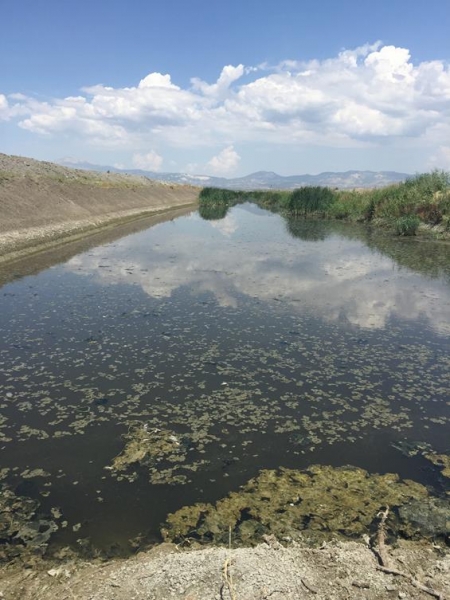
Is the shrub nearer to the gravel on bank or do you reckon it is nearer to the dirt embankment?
the dirt embankment

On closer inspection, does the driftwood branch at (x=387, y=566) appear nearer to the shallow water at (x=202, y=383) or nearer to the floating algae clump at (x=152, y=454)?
the shallow water at (x=202, y=383)

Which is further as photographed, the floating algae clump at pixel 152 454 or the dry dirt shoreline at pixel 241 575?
the floating algae clump at pixel 152 454

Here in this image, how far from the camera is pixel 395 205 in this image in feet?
127

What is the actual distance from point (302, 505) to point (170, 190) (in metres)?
79.8

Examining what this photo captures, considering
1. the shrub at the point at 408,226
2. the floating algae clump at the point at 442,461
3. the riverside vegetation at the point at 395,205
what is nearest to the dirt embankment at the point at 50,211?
the riverside vegetation at the point at 395,205

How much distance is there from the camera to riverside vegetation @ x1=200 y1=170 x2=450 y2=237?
3366cm

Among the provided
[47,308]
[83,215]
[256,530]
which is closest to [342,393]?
[256,530]

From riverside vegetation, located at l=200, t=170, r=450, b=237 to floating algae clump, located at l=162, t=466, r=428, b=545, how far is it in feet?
98.4

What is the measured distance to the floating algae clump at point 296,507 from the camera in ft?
17.0

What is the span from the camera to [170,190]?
266 feet

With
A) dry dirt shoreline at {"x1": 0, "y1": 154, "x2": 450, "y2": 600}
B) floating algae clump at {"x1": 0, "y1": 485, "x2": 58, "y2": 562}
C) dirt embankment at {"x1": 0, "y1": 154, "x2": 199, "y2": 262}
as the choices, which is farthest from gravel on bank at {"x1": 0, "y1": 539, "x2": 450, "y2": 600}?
dirt embankment at {"x1": 0, "y1": 154, "x2": 199, "y2": 262}

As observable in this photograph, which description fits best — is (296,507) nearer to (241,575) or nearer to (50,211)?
(241,575)

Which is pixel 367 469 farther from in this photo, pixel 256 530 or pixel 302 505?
pixel 256 530

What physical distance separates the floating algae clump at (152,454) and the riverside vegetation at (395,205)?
100 ft
